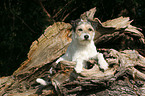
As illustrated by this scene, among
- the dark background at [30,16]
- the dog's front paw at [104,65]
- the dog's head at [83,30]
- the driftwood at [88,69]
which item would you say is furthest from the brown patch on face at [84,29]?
the dark background at [30,16]

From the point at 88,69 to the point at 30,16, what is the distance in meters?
2.88

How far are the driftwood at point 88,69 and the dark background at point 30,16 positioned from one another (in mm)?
539

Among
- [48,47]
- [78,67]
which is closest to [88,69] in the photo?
[78,67]

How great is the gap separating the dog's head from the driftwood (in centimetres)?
43

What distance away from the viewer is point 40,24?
4.93 meters

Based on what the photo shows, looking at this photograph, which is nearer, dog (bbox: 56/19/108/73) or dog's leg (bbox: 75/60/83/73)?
dog's leg (bbox: 75/60/83/73)

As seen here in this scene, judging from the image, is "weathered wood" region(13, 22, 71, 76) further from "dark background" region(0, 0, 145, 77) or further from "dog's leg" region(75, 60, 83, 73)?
"dog's leg" region(75, 60, 83, 73)

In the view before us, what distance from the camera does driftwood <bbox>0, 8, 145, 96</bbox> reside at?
113 inches

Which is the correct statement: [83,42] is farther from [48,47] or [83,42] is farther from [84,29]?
[48,47]

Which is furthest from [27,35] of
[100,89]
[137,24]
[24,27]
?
[137,24]

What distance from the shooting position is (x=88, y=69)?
3.01 m

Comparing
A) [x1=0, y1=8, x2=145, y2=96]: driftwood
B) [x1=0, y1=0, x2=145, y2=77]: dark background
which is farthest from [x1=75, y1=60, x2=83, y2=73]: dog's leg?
[x1=0, y1=0, x2=145, y2=77]: dark background

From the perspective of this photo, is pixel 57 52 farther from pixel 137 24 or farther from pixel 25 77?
pixel 137 24

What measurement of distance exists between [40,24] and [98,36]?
1.80 m
